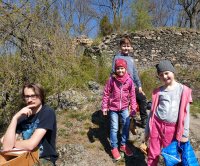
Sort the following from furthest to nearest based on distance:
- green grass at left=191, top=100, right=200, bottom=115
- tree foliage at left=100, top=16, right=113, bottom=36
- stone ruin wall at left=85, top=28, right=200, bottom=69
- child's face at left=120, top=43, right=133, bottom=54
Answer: tree foliage at left=100, top=16, right=113, bottom=36
stone ruin wall at left=85, top=28, right=200, bottom=69
green grass at left=191, top=100, right=200, bottom=115
child's face at left=120, top=43, right=133, bottom=54

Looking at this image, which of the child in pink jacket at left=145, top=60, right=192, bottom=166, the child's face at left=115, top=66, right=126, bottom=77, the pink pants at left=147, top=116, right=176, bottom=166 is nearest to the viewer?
the child in pink jacket at left=145, top=60, right=192, bottom=166

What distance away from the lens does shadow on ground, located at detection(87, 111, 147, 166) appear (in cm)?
436

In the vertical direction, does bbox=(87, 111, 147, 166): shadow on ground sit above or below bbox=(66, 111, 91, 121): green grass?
below

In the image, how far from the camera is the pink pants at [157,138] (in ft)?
11.6

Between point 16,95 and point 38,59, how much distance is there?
0.88m

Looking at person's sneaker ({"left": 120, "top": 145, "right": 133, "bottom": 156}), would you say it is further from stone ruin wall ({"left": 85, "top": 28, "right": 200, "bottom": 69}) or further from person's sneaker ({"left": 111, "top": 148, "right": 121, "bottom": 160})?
stone ruin wall ({"left": 85, "top": 28, "right": 200, "bottom": 69})

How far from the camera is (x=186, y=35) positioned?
1281 cm

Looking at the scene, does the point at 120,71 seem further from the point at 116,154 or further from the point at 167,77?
the point at 116,154

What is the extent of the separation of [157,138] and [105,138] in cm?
153

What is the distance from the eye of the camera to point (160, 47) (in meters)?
12.5

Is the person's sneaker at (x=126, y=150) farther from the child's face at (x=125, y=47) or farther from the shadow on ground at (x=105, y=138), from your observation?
the child's face at (x=125, y=47)

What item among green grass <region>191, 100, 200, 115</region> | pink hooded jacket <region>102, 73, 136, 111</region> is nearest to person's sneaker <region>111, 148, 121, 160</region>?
pink hooded jacket <region>102, 73, 136, 111</region>

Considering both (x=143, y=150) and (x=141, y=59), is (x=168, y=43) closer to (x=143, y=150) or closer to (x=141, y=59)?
(x=141, y=59)

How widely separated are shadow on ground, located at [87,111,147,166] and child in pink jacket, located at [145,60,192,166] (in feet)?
2.63
